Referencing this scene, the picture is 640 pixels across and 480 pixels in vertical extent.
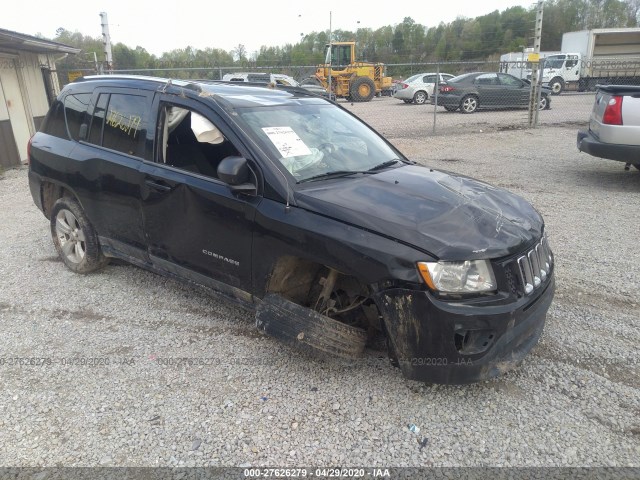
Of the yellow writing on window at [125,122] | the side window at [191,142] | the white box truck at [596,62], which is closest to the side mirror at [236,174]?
the side window at [191,142]

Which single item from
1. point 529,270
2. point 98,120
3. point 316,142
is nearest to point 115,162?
point 98,120

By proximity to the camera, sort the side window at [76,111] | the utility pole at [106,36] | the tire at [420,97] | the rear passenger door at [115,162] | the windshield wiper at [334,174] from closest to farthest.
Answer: the windshield wiper at [334,174], the rear passenger door at [115,162], the side window at [76,111], the utility pole at [106,36], the tire at [420,97]

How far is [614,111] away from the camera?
7.15 meters

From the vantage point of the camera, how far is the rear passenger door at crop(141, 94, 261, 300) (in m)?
3.29

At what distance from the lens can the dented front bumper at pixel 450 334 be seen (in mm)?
2576

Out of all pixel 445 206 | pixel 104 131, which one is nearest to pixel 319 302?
pixel 445 206

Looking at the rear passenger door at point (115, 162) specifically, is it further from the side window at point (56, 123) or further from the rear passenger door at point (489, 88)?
the rear passenger door at point (489, 88)

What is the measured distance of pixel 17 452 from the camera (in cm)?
252

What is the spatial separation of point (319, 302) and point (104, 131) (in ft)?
8.27

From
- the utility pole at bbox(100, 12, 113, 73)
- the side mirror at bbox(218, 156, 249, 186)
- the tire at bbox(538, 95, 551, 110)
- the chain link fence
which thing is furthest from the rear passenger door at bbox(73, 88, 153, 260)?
the tire at bbox(538, 95, 551, 110)

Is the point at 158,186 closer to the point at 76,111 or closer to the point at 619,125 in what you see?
the point at 76,111

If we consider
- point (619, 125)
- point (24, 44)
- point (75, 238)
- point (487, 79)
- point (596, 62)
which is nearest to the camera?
point (75, 238)

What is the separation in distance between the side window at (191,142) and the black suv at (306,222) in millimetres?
12

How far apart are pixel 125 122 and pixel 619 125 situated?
269 inches
